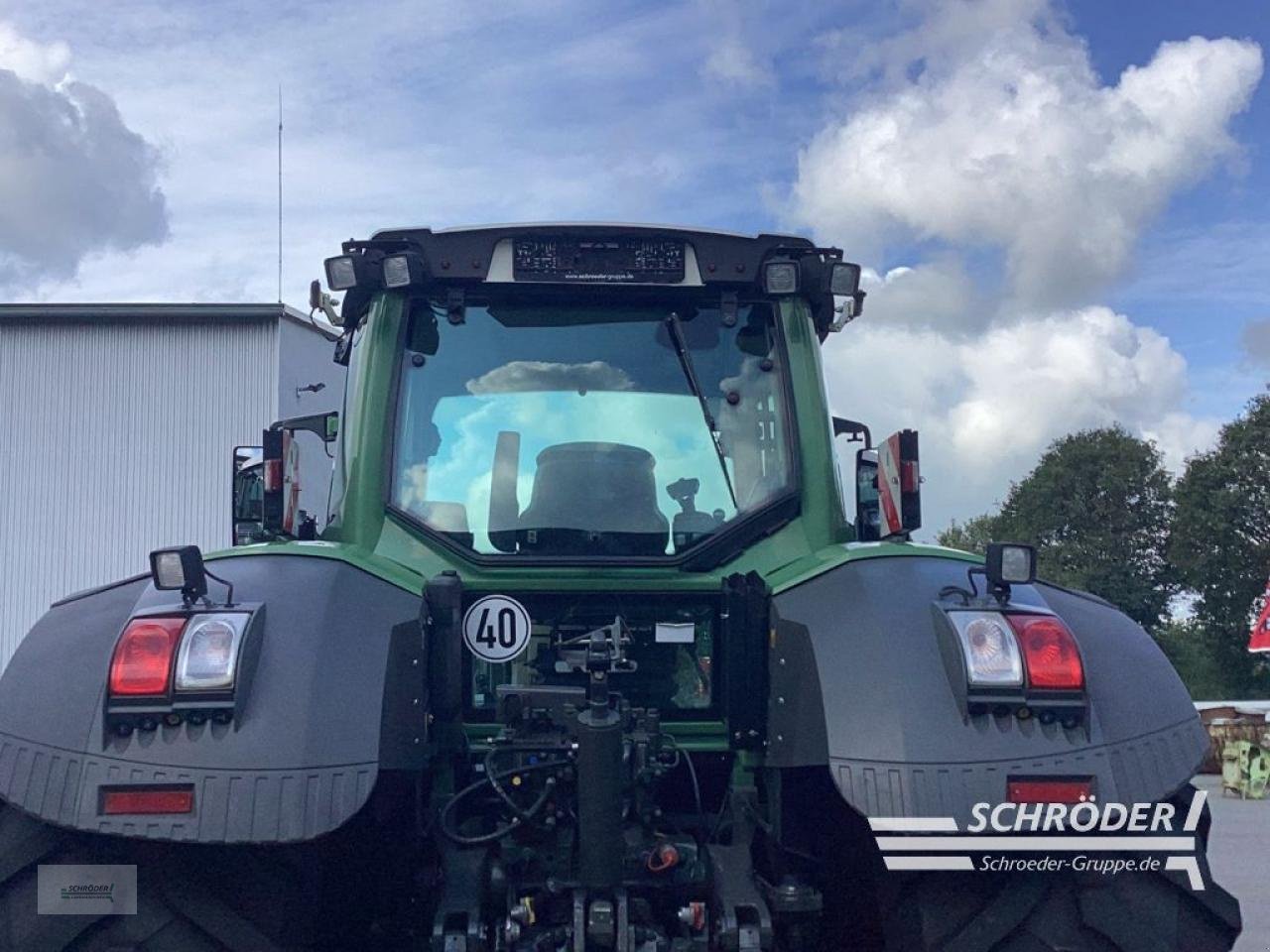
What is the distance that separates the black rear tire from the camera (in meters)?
3.41

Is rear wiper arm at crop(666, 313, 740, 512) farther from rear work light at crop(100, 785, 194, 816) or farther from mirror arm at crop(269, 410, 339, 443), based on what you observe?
rear work light at crop(100, 785, 194, 816)

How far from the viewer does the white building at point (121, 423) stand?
29719mm

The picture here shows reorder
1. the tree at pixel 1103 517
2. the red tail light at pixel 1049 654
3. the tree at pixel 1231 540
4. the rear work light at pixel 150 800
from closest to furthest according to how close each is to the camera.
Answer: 1. the rear work light at pixel 150 800
2. the red tail light at pixel 1049 654
3. the tree at pixel 1231 540
4. the tree at pixel 1103 517

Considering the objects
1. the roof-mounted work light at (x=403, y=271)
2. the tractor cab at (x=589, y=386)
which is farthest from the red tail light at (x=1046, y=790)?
the roof-mounted work light at (x=403, y=271)

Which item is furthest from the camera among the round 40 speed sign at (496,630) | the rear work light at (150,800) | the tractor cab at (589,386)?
the tractor cab at (589,386)

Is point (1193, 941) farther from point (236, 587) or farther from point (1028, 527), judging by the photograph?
point (1028, 527)

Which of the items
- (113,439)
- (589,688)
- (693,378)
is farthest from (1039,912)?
(113,439)

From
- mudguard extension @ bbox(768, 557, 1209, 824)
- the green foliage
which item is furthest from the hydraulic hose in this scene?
the green foliage

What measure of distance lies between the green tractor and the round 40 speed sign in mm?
13

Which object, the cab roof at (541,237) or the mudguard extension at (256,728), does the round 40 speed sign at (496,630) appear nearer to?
the mudguard extension at (256,728)

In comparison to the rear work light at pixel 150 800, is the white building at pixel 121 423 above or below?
above

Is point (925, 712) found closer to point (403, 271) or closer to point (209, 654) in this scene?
point (209, 654)

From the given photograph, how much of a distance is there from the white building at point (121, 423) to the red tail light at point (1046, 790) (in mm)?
27145

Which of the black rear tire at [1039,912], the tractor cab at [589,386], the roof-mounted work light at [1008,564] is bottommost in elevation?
the black rear tire at [1039,912]
